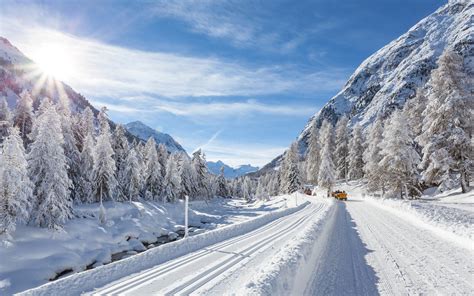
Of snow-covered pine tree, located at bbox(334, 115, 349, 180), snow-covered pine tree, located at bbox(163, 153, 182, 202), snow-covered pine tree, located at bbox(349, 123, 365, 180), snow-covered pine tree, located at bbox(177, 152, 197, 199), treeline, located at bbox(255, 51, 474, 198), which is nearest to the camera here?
treeline, located at bbox(255, 51, 474, 198)

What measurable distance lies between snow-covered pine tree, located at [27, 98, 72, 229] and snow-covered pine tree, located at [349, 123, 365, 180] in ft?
179

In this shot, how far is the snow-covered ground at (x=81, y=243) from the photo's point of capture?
813 inches

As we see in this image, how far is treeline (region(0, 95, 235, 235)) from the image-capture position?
81.5ft

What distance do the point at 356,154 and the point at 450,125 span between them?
36233mm

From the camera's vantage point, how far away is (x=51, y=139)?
93.4 ft

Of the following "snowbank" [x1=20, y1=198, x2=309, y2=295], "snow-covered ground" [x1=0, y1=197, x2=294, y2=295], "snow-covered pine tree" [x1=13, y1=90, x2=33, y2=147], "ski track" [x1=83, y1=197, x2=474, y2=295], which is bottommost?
"snow-covered ground" [x1=0, y1=197, x2=294, y2=295]

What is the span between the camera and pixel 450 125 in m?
31.1

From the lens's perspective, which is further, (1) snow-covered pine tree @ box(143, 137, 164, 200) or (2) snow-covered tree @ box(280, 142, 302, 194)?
(2) snow-covered tree @ box(280, 142, 302, 194)

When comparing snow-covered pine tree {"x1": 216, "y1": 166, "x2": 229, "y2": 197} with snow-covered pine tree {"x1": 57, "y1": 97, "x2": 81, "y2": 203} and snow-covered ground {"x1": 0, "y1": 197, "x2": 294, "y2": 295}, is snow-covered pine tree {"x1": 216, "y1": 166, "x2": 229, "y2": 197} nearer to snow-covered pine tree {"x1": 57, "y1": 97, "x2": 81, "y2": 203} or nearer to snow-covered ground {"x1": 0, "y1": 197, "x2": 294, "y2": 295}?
snow-covered ground {"x1": 0, "y1": 197, "x2": 294, "y2": 295}

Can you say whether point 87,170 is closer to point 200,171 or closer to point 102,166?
point 102,166

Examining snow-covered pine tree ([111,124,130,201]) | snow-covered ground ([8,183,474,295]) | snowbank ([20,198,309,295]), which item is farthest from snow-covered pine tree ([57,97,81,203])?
snow-covered ground ([8,183,474,295])

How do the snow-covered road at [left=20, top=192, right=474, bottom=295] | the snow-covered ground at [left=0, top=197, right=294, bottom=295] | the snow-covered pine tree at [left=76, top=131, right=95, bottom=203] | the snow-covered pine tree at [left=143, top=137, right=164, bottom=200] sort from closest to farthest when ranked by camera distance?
1. the snow-covered road at [left=20, top=192, right=474, bottom=295]
2. the snow-covered ground at [left=0, top=197, right=294, bottom=295]
3. the snow-covered pine tree at [left=76, top=131, right=95, bottom=203]
4. the snow-covered pine tree at [left=143, top=137, right=164, bottom=200]

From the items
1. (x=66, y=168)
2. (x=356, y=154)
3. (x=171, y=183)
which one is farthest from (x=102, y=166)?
(x=356, y=154)

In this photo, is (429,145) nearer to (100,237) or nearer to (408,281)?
(408,281)
